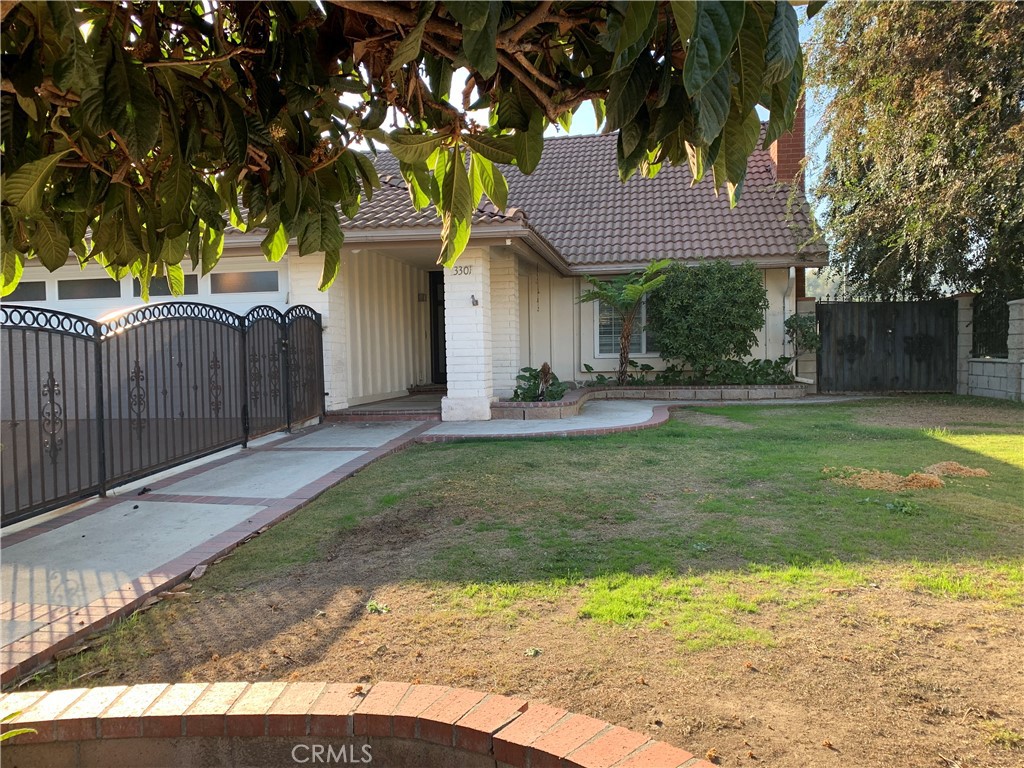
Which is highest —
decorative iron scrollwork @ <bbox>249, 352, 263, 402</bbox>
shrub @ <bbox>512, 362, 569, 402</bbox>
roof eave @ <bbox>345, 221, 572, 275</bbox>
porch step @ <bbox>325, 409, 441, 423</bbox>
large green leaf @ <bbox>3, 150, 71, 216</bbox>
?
roof eave @ <bbox>345, 221, 572, 275</bbox>

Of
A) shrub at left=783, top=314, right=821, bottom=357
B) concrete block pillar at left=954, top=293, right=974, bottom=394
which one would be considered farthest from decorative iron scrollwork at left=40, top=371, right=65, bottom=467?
concrete block pillar at left=954, top=293, right=974, bottom=394

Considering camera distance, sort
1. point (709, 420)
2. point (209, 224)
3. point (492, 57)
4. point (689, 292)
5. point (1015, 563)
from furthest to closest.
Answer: point (689, 292) < point (709, 420) < point (1015, 563) < point (209, 224) < point (492, 57)

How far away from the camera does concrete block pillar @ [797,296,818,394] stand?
51.5 feet

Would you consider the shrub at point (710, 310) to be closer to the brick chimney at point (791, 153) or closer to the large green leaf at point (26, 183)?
the brick chimney at point (791, 153)

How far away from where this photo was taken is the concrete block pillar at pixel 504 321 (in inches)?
545

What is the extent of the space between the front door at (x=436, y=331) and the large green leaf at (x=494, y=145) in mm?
15413

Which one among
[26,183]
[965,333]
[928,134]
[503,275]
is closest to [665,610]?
[26,183]

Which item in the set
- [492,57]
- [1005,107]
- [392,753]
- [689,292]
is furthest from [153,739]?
[1005,107]

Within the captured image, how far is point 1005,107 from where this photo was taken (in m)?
12.0

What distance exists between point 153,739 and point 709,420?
33.7 ft

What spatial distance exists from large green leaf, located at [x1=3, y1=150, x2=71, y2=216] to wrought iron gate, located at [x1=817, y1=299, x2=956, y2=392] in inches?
645

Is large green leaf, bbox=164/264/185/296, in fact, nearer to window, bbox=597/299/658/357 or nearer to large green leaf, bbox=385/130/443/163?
large green leaf, bbox=385/130/443/163

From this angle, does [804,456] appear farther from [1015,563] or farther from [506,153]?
[506,153]

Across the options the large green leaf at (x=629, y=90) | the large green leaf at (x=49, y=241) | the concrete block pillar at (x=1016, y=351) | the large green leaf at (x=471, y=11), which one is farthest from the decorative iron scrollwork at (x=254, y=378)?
the concrete block pillar at (x=1016, y=351)
